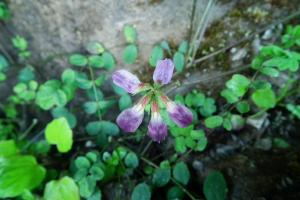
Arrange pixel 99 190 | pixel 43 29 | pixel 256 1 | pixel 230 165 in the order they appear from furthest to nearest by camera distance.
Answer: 1. pixel 43 29
2. pixel 256 1
3. pixel 230 165
4. pixel 99 190

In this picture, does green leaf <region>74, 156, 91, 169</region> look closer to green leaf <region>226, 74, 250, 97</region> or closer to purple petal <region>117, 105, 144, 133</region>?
purple petal <region>117, 105, 144, 133</region>

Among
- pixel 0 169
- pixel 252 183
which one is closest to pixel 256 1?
pixel 252 183

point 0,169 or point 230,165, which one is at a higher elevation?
point 0,169

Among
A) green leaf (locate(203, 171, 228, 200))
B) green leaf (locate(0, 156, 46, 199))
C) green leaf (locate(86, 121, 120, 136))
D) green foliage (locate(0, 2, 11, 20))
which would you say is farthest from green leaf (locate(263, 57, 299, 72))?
green foliage (locate(0, 2, 11, 20))

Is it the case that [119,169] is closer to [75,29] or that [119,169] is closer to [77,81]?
[77,81]

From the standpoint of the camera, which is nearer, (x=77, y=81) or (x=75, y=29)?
(x=77, y=81)

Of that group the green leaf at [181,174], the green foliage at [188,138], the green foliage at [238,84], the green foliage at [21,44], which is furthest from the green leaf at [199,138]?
the green foliage at [21,44]
